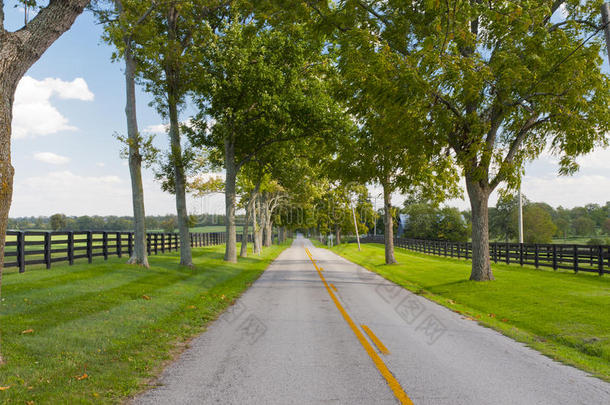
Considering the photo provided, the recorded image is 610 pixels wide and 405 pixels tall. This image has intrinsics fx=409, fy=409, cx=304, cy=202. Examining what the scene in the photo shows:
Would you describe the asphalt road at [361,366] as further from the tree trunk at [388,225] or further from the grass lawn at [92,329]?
the tree trunk at [388,225]

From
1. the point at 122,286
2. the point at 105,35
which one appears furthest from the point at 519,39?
the point at 105,35

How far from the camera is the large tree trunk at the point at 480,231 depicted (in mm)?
15990

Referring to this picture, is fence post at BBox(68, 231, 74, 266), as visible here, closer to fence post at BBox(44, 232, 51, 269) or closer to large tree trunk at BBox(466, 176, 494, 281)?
fence post at BBox(44, 232, 51, 269)

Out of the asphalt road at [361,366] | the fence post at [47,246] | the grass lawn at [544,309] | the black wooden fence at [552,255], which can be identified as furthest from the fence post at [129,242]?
the black wooden fence at [552,255]

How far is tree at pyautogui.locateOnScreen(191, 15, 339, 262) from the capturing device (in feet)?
66.8

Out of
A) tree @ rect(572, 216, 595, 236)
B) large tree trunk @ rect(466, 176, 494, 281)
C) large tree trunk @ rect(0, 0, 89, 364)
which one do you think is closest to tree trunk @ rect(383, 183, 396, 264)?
large tree trunk @ rect(466, 176, 494, 281)

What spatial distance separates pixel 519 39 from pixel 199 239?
34400 millimetres

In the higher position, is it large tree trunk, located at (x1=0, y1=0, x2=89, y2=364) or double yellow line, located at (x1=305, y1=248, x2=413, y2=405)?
large tree trunk, located at (x1=0, y1=0, x2=89, y2=364)

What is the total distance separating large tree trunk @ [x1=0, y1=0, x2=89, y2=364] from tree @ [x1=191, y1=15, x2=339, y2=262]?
529 inches

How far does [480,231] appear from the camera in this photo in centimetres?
1625

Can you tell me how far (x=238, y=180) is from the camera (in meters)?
41.2

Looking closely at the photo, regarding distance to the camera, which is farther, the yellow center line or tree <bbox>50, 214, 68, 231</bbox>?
tree <bbox>50, 214, 68, 231</bbox>

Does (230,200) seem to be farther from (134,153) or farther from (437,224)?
(437,224)

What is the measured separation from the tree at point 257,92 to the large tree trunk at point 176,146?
142 centimetres
